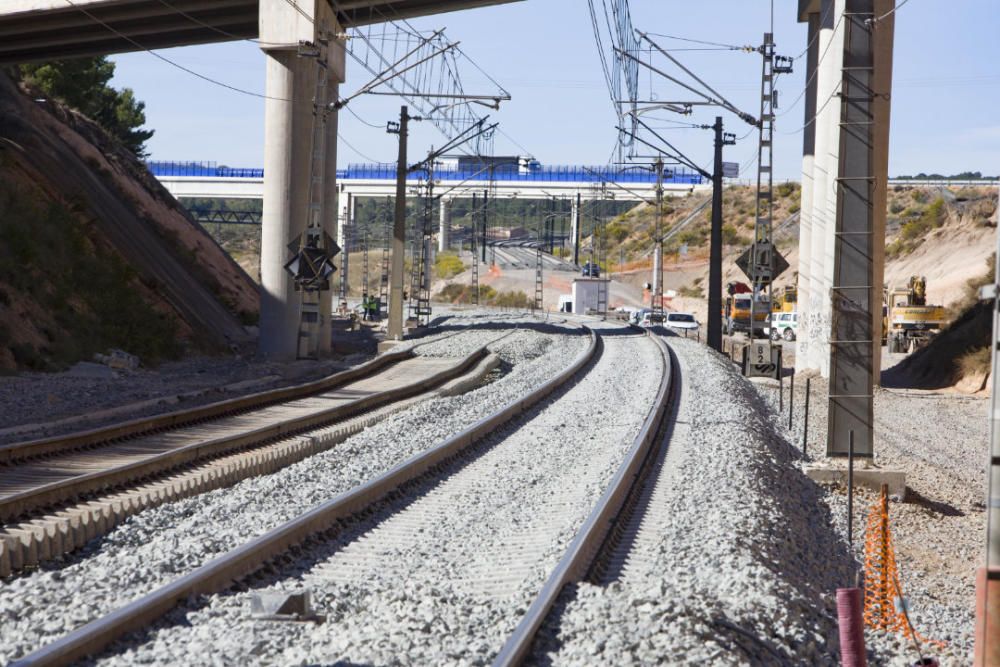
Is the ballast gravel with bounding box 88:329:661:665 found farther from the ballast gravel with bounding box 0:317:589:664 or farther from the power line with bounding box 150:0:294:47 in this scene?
the power line with bounding box 150:0:294:47

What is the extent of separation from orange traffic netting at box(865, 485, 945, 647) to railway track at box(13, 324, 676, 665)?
2.36 meters

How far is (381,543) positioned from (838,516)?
255 inches

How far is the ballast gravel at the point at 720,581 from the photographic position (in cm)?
715

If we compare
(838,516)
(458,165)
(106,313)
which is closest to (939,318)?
(106,313)

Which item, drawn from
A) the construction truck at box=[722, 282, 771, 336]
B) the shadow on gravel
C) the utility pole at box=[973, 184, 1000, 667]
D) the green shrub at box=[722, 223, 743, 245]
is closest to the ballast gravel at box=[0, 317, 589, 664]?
the utility pole at box=[973, 184, 1000, 667]

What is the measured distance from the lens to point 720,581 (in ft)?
29.3

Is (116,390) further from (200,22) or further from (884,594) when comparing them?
(200,22)

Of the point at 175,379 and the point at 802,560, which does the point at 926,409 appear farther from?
the point at 802,560

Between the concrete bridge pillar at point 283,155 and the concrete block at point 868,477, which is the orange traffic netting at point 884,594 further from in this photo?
the concrete bridge pillar at point 283,155

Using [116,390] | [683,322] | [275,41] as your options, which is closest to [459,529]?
[116,390]

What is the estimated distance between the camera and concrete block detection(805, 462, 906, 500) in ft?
51.9

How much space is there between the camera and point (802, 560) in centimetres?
1081

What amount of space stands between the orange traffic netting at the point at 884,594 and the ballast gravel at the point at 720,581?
28 centimetres

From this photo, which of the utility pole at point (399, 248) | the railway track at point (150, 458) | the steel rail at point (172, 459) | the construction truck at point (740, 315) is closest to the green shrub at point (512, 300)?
the construction truck at point (740, 315)
